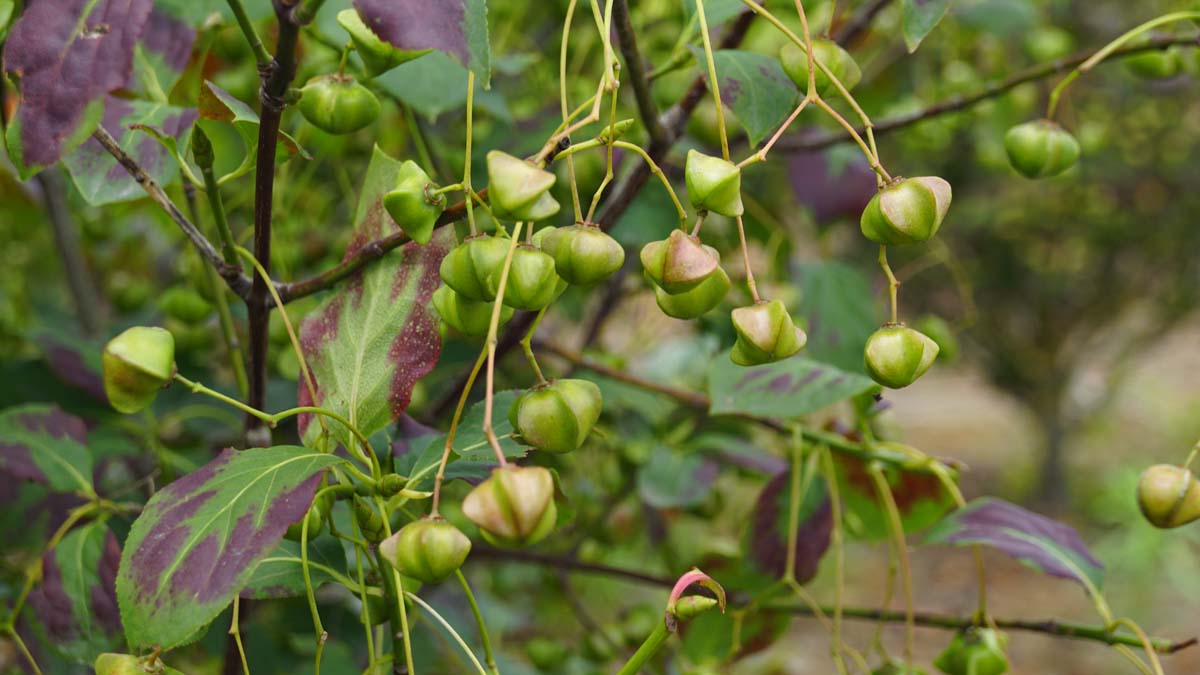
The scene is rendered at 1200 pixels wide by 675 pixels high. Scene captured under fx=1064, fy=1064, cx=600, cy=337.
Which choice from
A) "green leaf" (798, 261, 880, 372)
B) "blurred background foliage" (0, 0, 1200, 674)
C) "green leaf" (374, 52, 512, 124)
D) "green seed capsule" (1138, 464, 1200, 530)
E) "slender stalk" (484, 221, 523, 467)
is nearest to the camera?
"slender stalk" (484, 221, 523, 467)

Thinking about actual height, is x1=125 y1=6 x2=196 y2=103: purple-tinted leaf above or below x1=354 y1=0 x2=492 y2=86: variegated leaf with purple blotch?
below

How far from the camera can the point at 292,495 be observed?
16.8 inches

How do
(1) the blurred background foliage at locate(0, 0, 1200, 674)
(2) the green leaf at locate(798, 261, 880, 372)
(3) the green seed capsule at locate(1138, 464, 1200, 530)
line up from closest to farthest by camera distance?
(3) the green seed capsule at locate(1138, 464, 1200, 530)
(1) the blurred background foliage at locate(0, 0, 1200, 674)
(2) the green leaf at locate(798, 261, 880, 372)

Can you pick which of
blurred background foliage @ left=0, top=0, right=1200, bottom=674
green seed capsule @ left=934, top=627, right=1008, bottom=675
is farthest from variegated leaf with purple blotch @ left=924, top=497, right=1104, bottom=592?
blurred background foliage @ left=0, top=0, right=1200, bottom=674

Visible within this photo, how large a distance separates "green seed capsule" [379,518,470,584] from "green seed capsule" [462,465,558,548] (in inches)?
0.8

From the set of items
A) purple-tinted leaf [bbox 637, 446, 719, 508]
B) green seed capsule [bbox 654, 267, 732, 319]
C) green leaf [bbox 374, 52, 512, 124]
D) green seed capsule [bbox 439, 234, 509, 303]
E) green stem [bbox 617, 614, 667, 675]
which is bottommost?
purple-tinted leaf [bbox 637, 446, 719, 508]

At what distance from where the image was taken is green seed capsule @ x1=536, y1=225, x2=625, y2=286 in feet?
1.40

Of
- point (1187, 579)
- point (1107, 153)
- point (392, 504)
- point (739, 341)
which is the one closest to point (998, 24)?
point (739, 341)

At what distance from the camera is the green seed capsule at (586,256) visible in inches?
16.8

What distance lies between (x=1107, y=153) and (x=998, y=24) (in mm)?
2713

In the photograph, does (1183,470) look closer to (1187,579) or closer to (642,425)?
(642,425)

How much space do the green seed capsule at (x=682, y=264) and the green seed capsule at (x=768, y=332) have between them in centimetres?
4

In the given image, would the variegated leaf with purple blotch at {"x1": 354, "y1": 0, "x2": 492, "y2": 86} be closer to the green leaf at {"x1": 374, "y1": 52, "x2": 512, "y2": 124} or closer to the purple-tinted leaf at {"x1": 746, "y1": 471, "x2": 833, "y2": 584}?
the green leaf at {"x1": 374, "y1": 52, "x2": 512, "y2": 124}

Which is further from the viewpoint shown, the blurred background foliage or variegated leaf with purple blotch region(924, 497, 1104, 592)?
the blurred background foliage
